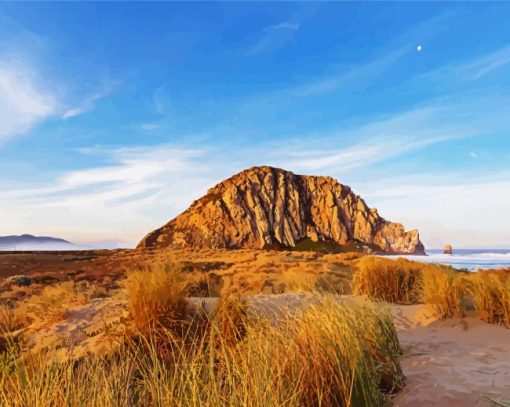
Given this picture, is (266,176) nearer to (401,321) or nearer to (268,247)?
(268,247)

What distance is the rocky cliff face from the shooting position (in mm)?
104875

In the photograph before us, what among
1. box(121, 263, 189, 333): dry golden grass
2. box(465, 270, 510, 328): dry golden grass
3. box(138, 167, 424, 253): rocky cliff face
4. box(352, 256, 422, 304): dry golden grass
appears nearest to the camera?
box(121, 263, 189, 333): dry golden grass

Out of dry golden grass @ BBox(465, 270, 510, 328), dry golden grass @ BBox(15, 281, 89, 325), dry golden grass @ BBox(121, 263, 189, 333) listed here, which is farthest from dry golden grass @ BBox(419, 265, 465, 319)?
dry golden grass @ BBox(15, 281, 89, 325)

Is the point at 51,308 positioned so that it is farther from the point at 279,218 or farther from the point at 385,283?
the point at 279,218

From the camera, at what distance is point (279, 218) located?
4505 inches

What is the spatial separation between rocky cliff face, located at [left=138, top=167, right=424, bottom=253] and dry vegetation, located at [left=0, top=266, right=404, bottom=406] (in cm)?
9323

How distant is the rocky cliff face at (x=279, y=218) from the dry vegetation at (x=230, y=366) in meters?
93.2

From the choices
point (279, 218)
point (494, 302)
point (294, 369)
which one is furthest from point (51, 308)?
point (279, 218)

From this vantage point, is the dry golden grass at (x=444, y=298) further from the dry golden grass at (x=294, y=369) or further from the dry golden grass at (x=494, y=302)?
the dry golden grass at (x=294, y=369)

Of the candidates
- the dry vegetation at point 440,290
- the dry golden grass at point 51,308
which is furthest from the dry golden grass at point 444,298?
the dry golden grass at point 51,308

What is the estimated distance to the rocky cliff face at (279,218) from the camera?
344 feet

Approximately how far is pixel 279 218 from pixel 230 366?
110089mm

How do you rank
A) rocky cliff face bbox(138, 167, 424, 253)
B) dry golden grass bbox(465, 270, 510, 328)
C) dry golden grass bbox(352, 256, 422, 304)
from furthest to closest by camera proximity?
rocky cliff face bbox(138, 167, 424, 253), dry golden grass bbox(352, 256, 422, 304), dry golden grass bbox(465, 270, 510, 328)

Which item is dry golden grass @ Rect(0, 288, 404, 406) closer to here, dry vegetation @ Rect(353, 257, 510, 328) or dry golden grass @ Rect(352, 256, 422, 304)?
dry vegetation @ Rect(353, 257, 510, 328)
